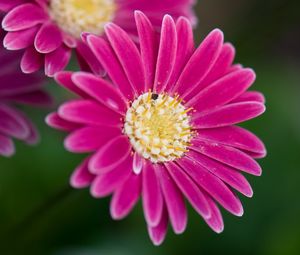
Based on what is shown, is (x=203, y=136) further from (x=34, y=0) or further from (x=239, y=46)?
(x=239, y=46)

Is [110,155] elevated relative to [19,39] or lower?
lower

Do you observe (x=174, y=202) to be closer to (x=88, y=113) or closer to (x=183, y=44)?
(x=88, y=113)

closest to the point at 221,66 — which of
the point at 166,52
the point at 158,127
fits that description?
the point at 166,52

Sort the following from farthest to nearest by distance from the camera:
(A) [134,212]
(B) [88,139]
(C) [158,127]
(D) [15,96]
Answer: (A) [134,212]
(D) [15,96]
(C) [158,127]
(B) [88,139]

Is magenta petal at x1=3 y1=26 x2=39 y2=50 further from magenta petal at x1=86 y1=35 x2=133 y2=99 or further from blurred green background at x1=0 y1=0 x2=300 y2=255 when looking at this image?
blurred green background at x1=0 y1=0 x2=300 y2=255

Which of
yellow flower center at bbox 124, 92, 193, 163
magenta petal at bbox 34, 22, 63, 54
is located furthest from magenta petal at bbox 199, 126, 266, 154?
magenta petal at bbox 34, 22, 63, 54

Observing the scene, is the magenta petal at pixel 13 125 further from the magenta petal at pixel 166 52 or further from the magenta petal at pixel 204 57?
the magenta petal at pixel 204 57
